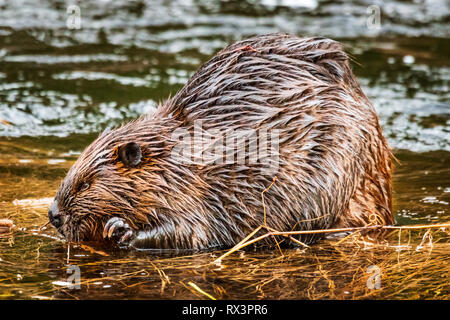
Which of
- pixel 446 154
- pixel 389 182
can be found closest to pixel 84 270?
pixel 389 182

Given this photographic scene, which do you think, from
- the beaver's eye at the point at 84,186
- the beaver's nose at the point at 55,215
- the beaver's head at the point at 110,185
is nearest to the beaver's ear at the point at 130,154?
the beaver's head at the point at 110,185

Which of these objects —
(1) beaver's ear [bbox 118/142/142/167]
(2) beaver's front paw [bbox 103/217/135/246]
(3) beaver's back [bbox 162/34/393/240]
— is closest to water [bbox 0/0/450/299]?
(2) beaver's front paw [bbox 103/217/135/246]

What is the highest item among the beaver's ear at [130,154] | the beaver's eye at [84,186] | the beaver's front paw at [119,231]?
the beaver's ear at [130,154]

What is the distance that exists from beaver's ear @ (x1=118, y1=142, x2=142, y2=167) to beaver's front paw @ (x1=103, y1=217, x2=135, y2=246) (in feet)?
1.01

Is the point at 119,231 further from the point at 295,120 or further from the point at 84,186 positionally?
the point at 295,120

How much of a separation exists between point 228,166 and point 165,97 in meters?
3.40

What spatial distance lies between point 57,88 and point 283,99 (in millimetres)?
4004

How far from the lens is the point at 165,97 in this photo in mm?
7504

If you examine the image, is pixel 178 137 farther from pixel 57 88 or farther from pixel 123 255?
pixel 57 88

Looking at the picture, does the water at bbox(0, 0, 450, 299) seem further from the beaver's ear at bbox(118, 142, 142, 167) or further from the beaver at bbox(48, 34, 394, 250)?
the beaver's ear at bbox(118, 142, 142, 167)

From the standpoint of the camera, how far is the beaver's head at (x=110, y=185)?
4.20 m

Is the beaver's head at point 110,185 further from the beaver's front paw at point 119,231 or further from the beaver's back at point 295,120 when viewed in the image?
the beaver's back at point 295,120

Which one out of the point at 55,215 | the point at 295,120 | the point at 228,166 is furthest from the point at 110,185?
the point at 295,120

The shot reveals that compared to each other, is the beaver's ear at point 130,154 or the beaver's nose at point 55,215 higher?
the beaver's ear at point 130,154
